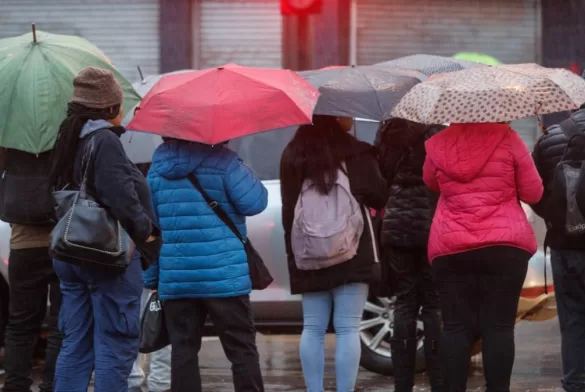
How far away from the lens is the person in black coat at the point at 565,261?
6.67 metres

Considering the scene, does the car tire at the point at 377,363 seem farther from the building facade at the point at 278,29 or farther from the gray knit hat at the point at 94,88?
the building facade at the point at 278,29

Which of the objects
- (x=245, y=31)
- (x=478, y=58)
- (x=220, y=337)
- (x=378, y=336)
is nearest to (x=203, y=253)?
(x=220, y=337)

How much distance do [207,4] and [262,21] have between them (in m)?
0.70

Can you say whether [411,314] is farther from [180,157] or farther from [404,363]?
[180,157]

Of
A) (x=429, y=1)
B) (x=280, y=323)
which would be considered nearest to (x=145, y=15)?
(x=429, y=1)

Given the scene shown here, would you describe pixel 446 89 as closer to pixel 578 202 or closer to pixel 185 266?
pixel 578 202

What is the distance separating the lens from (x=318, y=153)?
263 inches

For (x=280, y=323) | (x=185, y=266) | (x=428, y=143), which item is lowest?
(x=280, y=323)

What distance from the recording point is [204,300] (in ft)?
20.6

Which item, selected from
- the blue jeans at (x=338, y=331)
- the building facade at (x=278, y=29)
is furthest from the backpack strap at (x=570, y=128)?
the building facade at (x=278, y=29)

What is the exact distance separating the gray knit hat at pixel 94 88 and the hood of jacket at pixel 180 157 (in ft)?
1.73

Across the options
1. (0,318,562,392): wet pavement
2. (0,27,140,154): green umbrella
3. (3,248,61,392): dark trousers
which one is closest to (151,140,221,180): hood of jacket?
(0,27,140,154): green umbrella

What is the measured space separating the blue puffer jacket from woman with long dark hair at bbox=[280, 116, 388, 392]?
1.47 feet

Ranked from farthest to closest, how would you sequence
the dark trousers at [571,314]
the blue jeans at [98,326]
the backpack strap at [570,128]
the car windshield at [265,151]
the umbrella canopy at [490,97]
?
1. the car windshield at [265,151]
2. the dark trousers at [571,314]
3. the backpack strap at [570,128]
4. the umbrella canopy at [490,97]
5. the blue jeans at [98,326]
